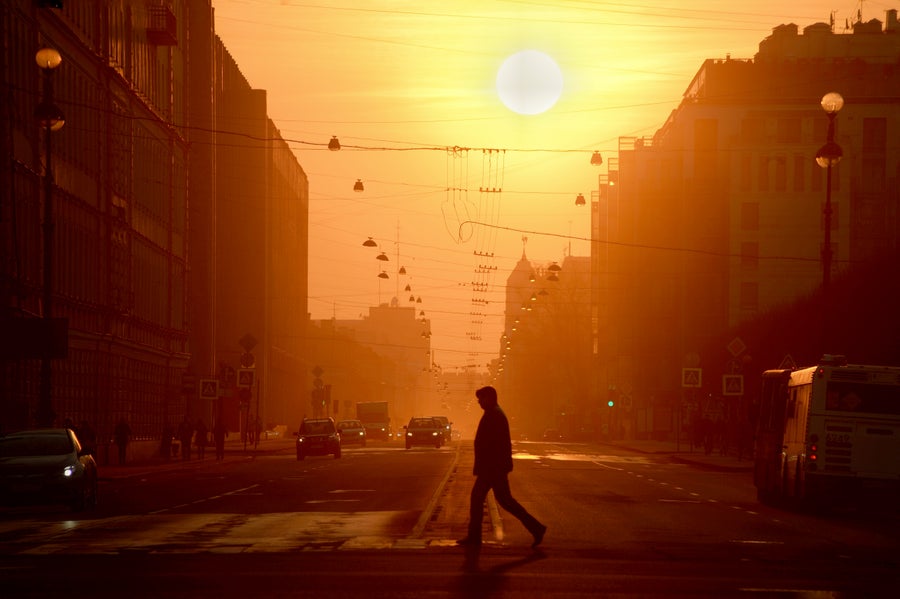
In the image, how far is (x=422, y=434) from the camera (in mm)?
78812

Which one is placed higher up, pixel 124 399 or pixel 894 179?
pixel 894 179

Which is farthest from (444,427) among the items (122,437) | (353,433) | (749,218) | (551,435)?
(551,435)

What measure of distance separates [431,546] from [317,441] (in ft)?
144

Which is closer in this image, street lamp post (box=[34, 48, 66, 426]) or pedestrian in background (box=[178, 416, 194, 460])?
street lamp post (box=[34, 48, 66, 426])

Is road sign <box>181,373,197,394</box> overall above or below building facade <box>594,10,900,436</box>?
below

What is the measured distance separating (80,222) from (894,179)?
66.9 m

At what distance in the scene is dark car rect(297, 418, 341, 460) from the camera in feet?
203

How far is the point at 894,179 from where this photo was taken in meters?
106

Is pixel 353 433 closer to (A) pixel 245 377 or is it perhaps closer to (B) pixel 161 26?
(A) pixel 245 377

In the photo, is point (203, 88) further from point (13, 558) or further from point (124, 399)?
point (13, 558)

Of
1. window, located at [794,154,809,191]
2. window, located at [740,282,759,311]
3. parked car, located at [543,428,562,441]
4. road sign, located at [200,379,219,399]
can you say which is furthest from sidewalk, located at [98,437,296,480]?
parked car, located at [543,428,562,441]

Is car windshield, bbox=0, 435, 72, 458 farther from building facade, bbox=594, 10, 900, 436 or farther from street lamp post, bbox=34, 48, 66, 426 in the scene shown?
building facade, bbox=594, 10, 900, 436

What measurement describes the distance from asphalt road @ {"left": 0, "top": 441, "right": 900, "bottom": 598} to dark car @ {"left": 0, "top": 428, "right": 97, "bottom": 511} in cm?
45

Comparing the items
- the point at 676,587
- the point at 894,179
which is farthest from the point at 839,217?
the point at 676,587
